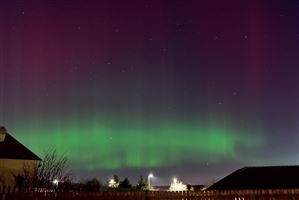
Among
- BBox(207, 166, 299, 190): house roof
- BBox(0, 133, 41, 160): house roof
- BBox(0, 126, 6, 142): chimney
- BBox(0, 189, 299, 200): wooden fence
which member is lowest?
BBox(0, 189, 299, 200): wooden fence

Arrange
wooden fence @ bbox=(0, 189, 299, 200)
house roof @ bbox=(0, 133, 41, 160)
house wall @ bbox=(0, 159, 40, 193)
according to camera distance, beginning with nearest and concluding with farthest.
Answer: wooden fence @ bbox=(0, 189, 299, 200)
house wall @ bbox=(0, 159, 40, 193)
house roof @ bbox=(0, 133, 41, 160)

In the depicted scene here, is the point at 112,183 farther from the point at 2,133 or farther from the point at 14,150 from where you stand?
the point at 2,133

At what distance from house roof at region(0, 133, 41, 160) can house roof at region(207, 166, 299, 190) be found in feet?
55.9

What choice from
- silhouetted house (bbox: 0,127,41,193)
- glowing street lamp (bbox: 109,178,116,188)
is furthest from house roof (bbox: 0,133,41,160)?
glowing street lamp (bbox: 109,178,116,188)

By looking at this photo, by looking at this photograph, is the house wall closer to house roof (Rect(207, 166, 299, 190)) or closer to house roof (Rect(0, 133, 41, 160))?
house roof (Rect(0, 133, 41, 160))

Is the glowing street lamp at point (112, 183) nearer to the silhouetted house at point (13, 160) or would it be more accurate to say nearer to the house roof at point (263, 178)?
the silhouetted house at point (13, 160)

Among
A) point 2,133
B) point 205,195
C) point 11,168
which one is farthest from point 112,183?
point 205,195

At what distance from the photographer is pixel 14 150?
38625 millimetres

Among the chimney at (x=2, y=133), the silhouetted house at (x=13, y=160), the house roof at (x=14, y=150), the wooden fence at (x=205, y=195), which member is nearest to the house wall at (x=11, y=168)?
the silhouetted house at (x=13, y=160)

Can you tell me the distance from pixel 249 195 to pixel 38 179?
44.9 ft

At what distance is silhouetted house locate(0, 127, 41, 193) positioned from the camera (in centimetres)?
3497

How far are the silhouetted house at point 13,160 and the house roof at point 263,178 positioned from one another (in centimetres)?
1456

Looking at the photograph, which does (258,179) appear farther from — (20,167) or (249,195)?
(20,167)

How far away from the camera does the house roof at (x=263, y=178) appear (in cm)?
2780
